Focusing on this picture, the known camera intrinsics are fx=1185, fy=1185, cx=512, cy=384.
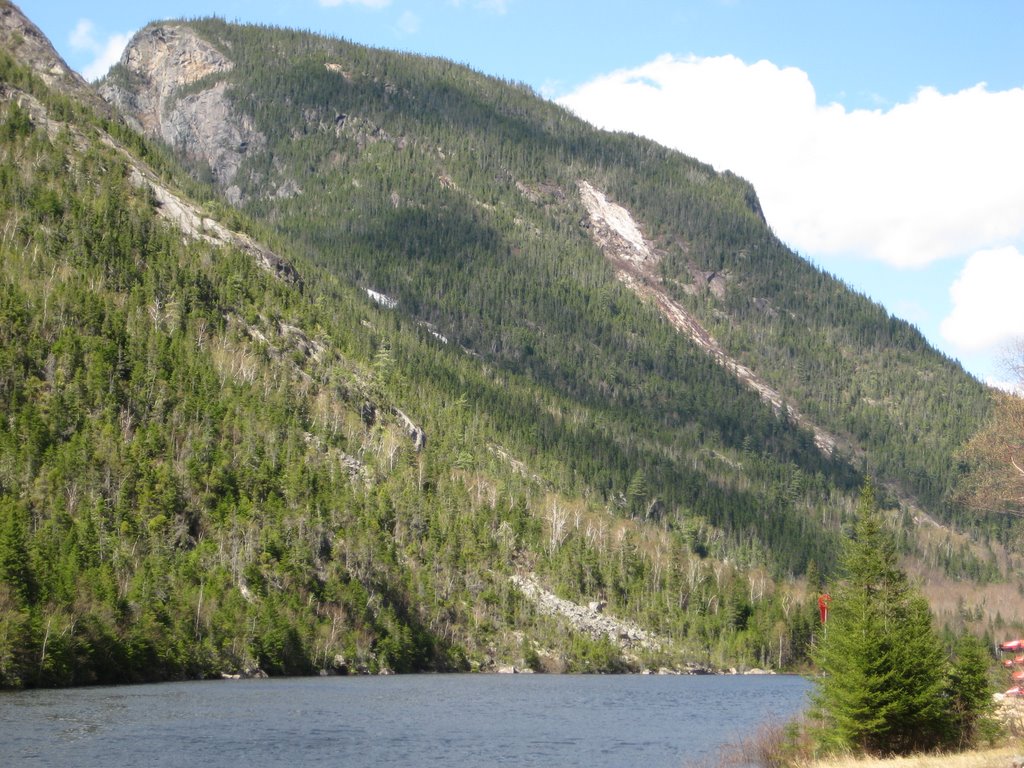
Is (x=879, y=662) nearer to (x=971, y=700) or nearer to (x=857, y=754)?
(x=857, y=754)

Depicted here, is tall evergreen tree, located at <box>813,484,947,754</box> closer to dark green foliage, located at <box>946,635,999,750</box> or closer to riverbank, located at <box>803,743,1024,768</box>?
dark green foliage, located at <box>946,635,999,750</box>

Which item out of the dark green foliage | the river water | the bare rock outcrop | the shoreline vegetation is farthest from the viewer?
the bare rock outcrop

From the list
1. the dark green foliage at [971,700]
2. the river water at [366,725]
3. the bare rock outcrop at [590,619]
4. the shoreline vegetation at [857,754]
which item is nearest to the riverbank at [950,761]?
the shoreline vegetation at [857,754]

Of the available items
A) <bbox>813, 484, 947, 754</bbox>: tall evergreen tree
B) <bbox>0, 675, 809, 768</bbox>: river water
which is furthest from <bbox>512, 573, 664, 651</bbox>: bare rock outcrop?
<bbox>813, 484, 947, 754</bbox>: tall evergreen tree

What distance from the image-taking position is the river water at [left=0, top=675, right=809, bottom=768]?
6600 centimetres

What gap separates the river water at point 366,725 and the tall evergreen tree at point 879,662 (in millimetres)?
15229

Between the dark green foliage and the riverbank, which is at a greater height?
the dark green foliage

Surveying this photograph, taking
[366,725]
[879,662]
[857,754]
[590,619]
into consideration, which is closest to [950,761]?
[879,662]

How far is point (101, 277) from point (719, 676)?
119m

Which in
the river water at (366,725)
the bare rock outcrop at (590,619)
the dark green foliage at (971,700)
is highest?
the bare rock outcrop at (590,619)

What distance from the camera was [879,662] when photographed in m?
50.7

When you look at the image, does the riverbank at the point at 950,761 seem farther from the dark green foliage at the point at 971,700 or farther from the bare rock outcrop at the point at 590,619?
the bare rock outcrop at the point at 590,619

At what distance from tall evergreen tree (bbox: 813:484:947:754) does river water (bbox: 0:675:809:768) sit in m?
15.2

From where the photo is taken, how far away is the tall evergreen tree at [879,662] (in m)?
50.9
